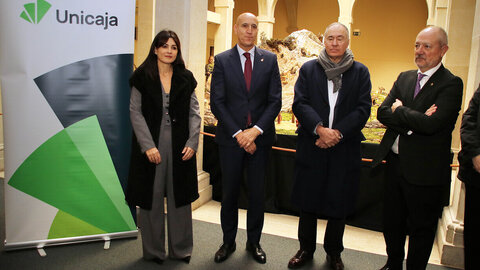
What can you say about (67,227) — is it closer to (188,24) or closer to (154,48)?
(154,48)

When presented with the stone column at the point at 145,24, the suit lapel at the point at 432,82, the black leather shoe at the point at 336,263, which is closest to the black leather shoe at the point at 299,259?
the black leather shoe at the point at 336,263

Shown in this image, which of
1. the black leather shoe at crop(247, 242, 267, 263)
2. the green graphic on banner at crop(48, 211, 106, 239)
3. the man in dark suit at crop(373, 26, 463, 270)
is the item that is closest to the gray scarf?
the man in dark suit at crop(373, 26, 463, 270)

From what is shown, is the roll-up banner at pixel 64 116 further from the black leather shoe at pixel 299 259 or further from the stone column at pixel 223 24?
the stone column at pixel 223 24

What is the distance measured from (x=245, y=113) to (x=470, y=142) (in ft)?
5.16

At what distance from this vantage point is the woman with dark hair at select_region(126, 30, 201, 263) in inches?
119

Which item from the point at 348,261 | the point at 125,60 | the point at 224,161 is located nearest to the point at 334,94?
the point at 224,161

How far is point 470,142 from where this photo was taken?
98.6 inches

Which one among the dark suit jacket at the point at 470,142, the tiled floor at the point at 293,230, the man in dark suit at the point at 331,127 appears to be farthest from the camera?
the tiled floor at the point at 293,230

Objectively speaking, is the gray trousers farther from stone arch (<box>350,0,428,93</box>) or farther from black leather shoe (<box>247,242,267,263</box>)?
stone arch (<box>350,0,428,93</box>)

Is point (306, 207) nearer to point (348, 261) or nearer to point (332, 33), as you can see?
point (348, 261)

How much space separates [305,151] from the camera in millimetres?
3123

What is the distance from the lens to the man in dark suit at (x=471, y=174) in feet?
8.19

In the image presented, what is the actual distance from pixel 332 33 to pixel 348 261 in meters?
1.92

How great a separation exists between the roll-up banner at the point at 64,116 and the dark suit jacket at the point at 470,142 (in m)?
2.62
